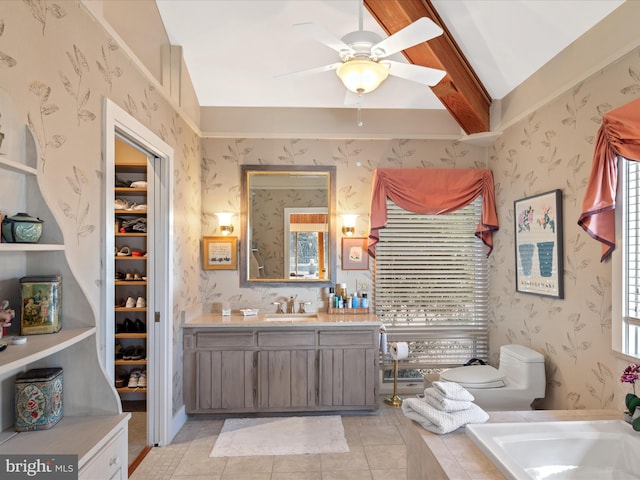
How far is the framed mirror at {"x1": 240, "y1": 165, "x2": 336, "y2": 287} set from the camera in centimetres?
379

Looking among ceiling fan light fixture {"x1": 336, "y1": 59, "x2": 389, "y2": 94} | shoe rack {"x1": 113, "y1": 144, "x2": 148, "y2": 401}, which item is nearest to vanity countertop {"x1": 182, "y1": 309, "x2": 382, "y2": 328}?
shoe rack {"x1": 113, "y1": 144, "x2": 148, "y2": 401}

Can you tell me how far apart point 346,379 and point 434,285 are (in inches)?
51.8

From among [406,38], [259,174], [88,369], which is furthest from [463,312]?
[88,369]

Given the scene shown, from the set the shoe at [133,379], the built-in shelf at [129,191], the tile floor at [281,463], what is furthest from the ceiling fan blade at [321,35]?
the shoe at [133,379]

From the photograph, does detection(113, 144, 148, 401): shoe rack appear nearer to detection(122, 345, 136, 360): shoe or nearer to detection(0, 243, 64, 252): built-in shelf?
detection(122, 345, 136, 360): shoe

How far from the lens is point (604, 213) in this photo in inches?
85.9

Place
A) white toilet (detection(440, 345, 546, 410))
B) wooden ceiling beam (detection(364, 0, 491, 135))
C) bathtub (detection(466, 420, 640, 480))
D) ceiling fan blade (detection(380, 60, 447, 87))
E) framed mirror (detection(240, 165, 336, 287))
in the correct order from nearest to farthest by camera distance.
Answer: bathtub (detection(466, 420, 640, 480)) < ceiling fan blade (detection(380, 60, 447, 87)) < wooden ceiling beam (detection(364, 0, 491, 135)) < white toilet (detection(440, 345, 546, 410)) < framed mirror (detection(240, 165, 336, 287))

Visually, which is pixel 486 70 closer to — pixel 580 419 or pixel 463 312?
pixel 463 312

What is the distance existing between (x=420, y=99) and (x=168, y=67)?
7.64 ft

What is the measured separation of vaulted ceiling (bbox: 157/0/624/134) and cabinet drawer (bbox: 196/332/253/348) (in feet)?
6.90

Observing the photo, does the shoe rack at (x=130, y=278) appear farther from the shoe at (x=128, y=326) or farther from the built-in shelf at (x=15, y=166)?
the built-in shelf at (x=15, y=166)

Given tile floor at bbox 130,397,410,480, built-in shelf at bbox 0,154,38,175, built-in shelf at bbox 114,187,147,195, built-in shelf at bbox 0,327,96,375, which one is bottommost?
tile floor at bbox 130,397,410,480

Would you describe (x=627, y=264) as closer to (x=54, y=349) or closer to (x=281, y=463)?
(x=281, y=463)

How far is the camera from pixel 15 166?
116 cm
